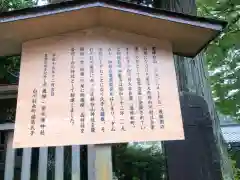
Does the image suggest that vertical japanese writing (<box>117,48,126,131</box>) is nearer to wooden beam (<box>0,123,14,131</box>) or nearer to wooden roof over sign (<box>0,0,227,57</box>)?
wooden roof over sign (<box>0,0,227,57</box>)

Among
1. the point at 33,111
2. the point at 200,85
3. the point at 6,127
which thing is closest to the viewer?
the point at 33,111

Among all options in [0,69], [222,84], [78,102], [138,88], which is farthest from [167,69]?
[222,84]

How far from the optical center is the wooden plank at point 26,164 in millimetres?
2793

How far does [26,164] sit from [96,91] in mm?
1112

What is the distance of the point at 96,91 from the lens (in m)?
2.27

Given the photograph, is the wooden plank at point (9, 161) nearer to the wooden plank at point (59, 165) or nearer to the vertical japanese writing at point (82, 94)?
the wooden plank at point (59, 165)

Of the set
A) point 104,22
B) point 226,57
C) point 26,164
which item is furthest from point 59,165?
point 226,57

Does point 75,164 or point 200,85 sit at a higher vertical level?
point 200,85

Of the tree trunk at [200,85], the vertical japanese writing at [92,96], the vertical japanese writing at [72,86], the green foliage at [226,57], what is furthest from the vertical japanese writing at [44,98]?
the green foliage at [226,57]

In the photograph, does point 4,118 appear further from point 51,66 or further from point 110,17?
point 110,17

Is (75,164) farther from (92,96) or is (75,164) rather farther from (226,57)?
(226,57)

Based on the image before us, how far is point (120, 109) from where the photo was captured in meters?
2.21

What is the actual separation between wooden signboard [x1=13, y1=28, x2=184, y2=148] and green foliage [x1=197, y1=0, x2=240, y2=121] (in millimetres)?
1933

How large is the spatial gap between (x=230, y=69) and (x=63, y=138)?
3.31m
